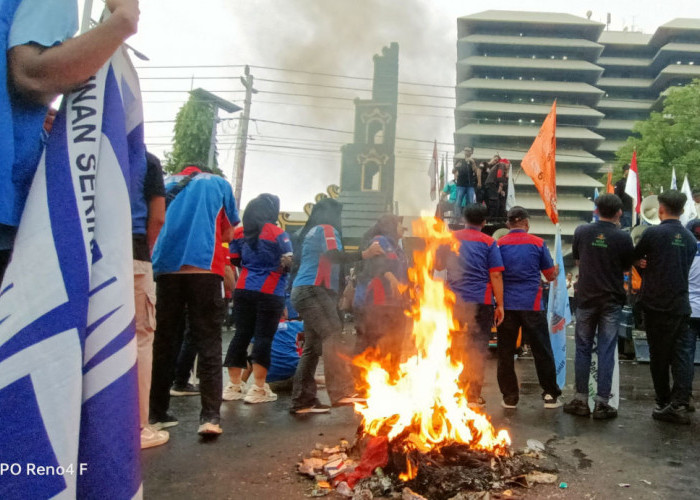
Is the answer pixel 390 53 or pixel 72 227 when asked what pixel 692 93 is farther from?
pixel 72 227

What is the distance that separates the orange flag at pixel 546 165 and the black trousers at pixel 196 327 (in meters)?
4.42

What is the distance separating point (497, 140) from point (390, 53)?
53.8 meters

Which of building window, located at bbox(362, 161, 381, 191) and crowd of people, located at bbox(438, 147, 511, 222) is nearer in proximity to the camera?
crowd of people, located at bbox(438, 147, 511, 222)

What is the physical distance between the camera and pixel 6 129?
1.44 m

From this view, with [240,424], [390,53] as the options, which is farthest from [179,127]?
[240,424]

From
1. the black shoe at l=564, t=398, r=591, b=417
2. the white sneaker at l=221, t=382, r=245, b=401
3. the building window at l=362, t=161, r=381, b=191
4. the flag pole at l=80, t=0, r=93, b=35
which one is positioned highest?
the flag pole at l=80, t=0, r=93, b=35

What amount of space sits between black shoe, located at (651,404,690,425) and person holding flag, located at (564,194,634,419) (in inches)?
15.7

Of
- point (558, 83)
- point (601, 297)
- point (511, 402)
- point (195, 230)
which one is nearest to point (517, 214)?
point (601, 297)

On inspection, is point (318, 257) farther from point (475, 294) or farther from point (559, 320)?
point (559, 320)

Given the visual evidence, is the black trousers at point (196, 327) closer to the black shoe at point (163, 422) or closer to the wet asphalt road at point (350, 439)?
the black shoe at point (163, 422)

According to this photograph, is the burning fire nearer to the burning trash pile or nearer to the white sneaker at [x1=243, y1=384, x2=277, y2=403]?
the burning trash pile

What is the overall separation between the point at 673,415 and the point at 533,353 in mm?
1349

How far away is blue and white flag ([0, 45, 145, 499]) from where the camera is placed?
130cm

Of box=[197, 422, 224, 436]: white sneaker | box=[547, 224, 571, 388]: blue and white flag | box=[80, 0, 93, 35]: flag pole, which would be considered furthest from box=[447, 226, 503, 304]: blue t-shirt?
box=[80, 0, 93, 35]: flag pole
